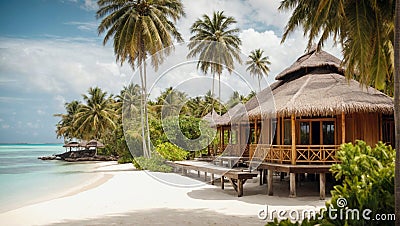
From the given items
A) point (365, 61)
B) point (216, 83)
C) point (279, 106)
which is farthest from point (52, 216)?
point (365, 61)

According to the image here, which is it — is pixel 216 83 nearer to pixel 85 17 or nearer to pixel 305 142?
pixel 305 142

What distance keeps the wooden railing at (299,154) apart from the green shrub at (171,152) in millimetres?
8809

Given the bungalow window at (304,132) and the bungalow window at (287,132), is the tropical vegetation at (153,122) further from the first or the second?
the bungalow window at (304,132)

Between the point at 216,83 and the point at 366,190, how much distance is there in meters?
8.72

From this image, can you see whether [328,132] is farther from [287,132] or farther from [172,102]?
[172,102]

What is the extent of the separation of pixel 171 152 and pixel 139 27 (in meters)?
7.01

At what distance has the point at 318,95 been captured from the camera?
11.8 metres

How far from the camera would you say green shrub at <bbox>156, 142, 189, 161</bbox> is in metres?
20.8

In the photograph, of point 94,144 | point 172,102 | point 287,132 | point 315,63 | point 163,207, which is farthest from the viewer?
point 94,144

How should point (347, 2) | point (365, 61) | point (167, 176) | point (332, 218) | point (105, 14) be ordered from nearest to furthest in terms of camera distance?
point (332, 218) → point (365, 61) → point (347, 2) → point (167, 176) → point (105, 14)

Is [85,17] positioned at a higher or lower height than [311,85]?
higher

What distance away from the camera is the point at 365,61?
24.1ft

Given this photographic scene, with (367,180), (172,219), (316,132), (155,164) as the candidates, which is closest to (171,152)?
(155,164)

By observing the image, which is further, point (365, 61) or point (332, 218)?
point (365, 61)
